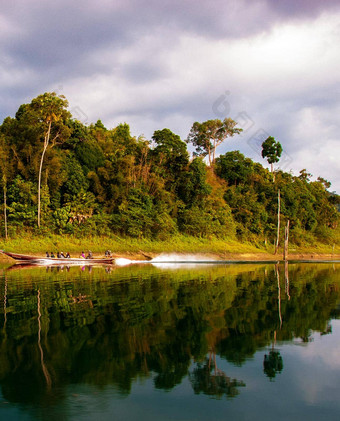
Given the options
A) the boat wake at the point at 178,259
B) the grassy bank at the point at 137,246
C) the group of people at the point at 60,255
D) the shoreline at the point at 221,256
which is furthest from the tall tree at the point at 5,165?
the boat wake at the point at 178,259

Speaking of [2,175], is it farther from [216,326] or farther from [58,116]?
[216,326]

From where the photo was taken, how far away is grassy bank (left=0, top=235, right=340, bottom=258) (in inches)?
1439

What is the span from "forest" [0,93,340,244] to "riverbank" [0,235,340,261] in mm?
953

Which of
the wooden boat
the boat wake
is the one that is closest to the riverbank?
Answer: the boat wake

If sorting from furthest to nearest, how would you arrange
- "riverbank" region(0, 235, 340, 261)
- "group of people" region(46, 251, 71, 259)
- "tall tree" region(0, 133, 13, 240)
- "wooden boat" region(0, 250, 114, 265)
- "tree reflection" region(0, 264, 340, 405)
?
"tall tree" region(0, 133, 13, 240) → "riverbank" region(0, 235, 340, 261) → "group of people" region(46, 251, 71, 259) → "wooden boat" region(0, 250, 114, 265) → "tree reflection" region(0, 264, 340, 405)

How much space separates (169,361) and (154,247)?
3622cm

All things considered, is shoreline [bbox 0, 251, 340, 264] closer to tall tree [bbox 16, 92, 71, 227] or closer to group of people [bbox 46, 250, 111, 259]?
group of people [bbox 46, 250, 111, 259]

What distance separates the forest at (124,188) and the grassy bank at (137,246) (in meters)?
0.90

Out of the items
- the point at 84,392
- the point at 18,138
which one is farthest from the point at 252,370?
the point at 18,138

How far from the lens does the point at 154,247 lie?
4288 centimetres

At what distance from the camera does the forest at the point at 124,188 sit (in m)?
39.5

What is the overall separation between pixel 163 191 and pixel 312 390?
42.7 meters

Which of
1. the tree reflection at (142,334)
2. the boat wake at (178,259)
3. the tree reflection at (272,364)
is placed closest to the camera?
the tree reflection at (142,334)

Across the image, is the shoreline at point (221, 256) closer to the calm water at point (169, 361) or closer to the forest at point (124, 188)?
the forest at point (124, 188)
